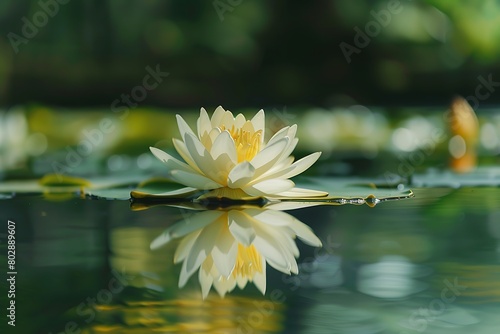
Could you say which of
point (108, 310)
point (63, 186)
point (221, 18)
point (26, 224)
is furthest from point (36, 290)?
point (221, 18)
